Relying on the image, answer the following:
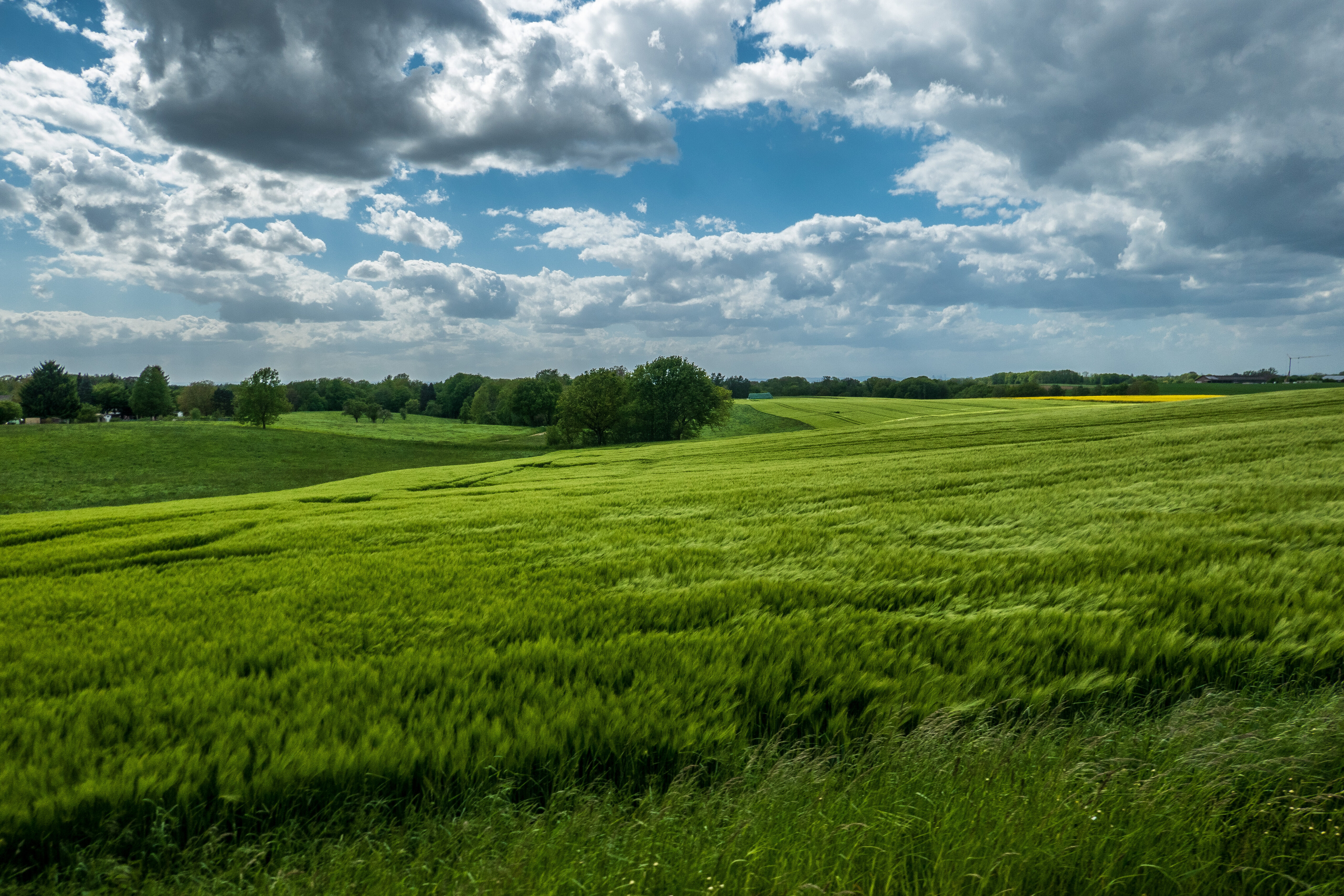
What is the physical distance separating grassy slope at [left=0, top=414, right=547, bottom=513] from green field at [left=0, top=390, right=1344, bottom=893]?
139ft

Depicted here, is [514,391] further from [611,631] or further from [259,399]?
[611,631]

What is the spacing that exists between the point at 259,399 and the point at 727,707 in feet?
277

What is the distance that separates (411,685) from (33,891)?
1.60m

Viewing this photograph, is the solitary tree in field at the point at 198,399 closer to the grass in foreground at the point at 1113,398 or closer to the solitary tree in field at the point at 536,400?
the solitary tree in field at the point at 536,400

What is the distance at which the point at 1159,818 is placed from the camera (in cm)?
206

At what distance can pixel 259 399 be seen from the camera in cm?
6919

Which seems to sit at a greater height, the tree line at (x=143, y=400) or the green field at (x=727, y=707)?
the tree line at (x=143, y=400)

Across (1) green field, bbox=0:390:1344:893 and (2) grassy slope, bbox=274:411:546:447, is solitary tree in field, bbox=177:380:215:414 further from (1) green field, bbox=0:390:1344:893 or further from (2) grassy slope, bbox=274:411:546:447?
A: (1) green field, bbox=0:390:1344:893

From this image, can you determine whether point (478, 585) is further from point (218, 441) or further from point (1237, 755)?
point (218, 441)

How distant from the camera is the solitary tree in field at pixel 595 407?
220 ft

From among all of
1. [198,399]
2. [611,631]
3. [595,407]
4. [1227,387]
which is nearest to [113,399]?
[198,399]

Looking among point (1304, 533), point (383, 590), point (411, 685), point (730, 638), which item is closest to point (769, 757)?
point (730, 638)

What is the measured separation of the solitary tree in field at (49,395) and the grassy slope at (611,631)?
106m

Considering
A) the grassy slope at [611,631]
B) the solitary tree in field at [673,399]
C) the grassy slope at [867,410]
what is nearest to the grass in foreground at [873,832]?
the grassy slope at [611,631]
